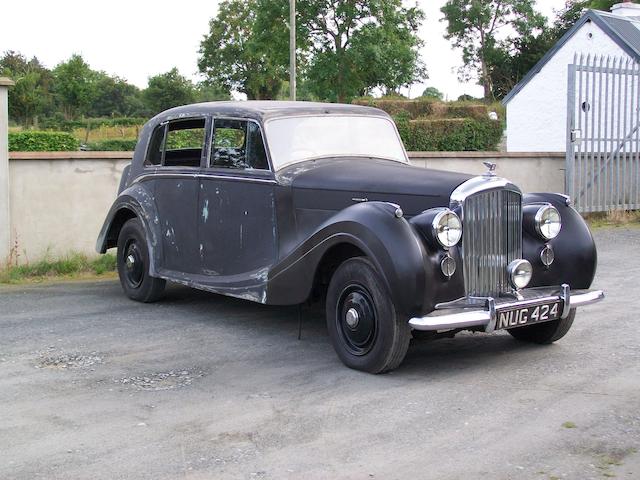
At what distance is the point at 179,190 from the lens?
25.0 feet

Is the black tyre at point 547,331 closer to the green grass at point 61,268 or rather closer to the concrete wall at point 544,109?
the green grass at point 61,268

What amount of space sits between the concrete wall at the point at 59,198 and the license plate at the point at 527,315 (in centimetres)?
651

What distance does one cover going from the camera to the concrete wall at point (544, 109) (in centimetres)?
3095

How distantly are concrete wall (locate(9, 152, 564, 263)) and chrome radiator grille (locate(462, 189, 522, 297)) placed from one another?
6.22 meters

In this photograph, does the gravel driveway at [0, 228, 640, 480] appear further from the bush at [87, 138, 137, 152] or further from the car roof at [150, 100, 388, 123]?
the bush at [87, 138, 137, 152]

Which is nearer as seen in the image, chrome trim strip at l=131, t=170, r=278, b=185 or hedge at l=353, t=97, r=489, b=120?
chrome trim strip at l=131, t=170, r=278, b=185

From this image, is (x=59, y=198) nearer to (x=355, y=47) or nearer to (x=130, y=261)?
(x=130, y=261)

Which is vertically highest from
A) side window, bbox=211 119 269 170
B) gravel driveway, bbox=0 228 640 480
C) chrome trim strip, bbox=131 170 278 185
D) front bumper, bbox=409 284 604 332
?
side window, bbox=211 119 269 170

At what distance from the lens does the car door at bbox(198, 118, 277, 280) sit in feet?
22.1

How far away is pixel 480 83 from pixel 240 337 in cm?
7111

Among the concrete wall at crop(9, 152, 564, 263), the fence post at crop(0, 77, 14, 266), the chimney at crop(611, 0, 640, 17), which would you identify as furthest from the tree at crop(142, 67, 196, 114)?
the fence post at crop(0, 77, 14, 266)

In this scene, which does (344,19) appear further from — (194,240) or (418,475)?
(418,475)

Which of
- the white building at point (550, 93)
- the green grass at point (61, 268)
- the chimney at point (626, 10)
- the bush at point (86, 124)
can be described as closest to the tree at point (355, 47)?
the white building at point (550, 93)

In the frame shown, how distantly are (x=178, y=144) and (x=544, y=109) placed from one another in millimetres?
26207
